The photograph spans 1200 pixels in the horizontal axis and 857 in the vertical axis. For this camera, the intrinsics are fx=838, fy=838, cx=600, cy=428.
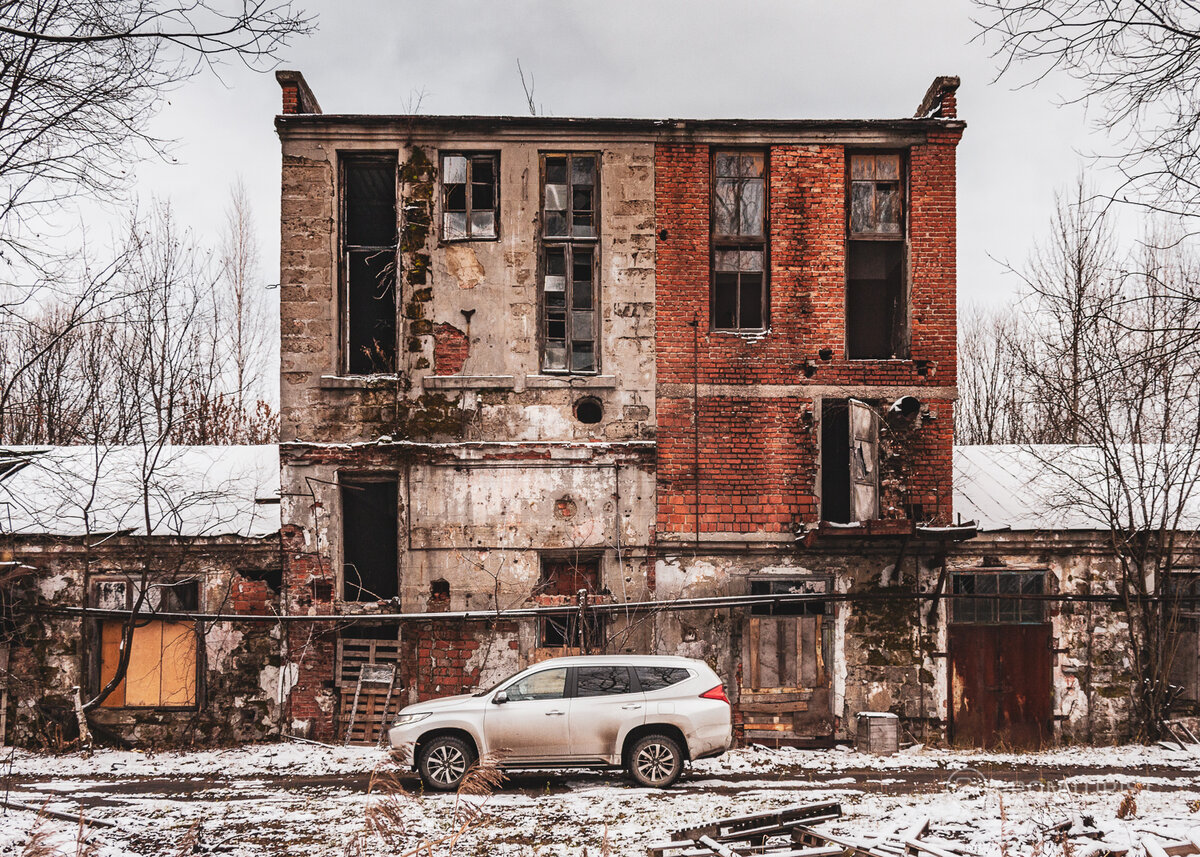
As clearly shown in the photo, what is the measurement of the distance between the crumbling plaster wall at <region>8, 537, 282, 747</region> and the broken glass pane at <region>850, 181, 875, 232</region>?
35.2ft

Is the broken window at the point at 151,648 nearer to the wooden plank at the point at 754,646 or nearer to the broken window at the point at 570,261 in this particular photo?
the broken window at the point at 570,261

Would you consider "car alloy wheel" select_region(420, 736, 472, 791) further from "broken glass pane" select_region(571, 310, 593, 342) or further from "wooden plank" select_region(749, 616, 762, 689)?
"broken glass pane" select_region(571, 310, 593, 342)

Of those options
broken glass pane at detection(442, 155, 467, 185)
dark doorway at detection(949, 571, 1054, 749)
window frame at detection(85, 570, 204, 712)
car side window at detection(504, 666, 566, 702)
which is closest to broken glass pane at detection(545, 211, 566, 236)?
broken glass pane at detection(442, 155, 467, 185)

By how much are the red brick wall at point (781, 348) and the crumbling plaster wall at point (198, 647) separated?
6.66 meters

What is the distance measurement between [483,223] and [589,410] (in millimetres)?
3474

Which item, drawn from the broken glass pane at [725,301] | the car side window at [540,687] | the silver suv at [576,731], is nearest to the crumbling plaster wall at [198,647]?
the silver suv at [576,731]

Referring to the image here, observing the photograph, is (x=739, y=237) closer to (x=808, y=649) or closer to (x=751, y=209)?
(x=751, y=209)

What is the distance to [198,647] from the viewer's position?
524 inches

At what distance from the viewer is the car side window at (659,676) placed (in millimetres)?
10625

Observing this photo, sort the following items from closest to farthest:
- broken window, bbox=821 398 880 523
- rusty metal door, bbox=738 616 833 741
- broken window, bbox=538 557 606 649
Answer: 1. broken window, bbox=821 398 880 523
2. rusty metal door, bbox=738 616 833 741
3. broken window, bbox=538 557 606 649

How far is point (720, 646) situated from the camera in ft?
42.8

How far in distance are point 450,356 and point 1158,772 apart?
11821 mm

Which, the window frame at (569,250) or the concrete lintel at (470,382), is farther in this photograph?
the window frame at (569,250)

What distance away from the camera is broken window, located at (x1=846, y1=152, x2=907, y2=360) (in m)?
13.7
